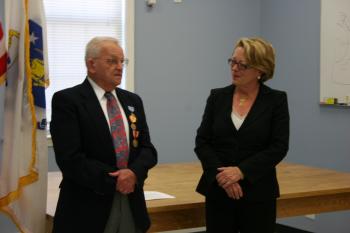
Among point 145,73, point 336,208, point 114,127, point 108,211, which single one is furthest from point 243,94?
point 145,73

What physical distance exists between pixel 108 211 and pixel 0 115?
810 millimetres

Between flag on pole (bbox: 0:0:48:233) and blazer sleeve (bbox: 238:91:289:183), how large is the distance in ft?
2.90

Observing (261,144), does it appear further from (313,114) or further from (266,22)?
(266,22)

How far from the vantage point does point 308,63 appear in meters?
4.71

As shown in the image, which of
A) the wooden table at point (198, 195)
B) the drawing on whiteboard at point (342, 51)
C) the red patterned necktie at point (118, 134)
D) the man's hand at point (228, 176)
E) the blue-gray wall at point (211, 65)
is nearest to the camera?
the red patterned necktie at point (118, 134)

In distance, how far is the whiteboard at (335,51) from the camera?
435 centimetres

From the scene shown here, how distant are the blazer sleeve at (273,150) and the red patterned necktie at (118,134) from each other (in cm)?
50

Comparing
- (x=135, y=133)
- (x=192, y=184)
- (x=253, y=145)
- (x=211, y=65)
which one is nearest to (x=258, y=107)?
(x=253, y=145)

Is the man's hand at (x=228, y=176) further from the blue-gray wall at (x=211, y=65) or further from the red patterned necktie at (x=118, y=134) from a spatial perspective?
the blue-gray wall at (x=211, y=65)

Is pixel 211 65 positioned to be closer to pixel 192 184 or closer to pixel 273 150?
pixel 192 184

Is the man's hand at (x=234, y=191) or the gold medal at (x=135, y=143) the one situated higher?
the gold medal at (x=135, y=143)

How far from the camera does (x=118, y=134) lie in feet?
6.64

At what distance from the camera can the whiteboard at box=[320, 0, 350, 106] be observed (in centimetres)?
435

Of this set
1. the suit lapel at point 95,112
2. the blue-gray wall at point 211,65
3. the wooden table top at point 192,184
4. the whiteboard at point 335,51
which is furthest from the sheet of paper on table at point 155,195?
the whiteboard at point 335,51
